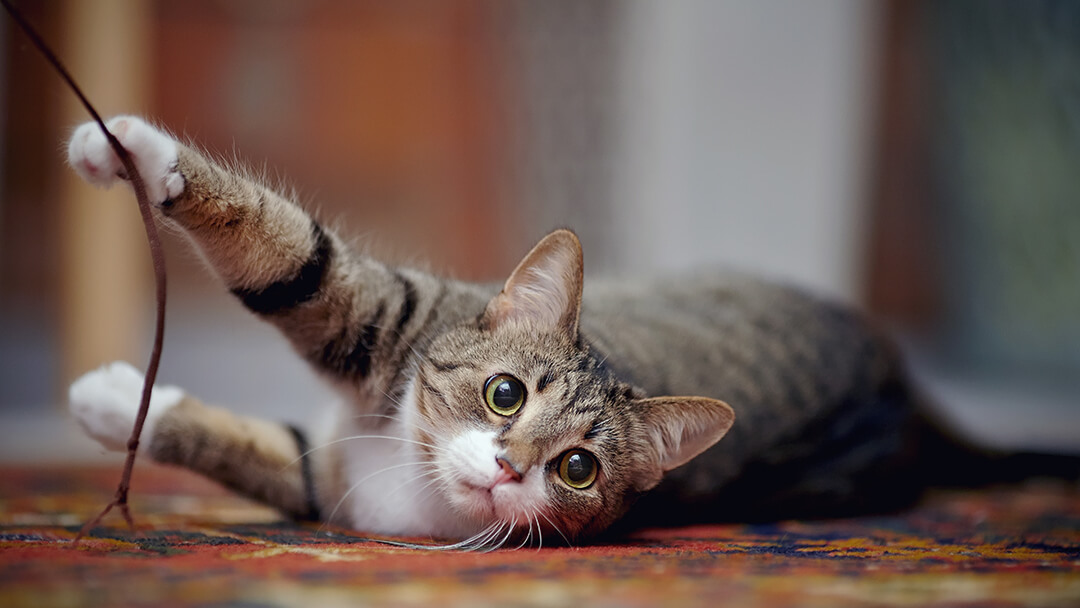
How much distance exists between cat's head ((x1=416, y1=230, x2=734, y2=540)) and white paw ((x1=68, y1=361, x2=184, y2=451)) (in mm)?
371

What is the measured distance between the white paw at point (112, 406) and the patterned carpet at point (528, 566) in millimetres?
111

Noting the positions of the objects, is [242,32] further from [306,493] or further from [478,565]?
[478,565]

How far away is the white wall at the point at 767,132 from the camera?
306 cm

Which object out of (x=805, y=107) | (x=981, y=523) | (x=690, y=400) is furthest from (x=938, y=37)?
(x=690, y=400)

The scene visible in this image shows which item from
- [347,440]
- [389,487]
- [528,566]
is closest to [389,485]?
[389,487]

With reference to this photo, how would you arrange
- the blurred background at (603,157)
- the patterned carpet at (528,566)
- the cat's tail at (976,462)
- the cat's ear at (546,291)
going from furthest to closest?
the blurred background at (603,157)
the cat's tail at (976,462)
the cat's ear at (546,291)
the patterned carpet at (528,566)

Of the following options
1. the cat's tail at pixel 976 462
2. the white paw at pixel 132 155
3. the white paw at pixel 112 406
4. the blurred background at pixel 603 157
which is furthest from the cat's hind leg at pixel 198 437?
the cat's tail at pixel 976 462

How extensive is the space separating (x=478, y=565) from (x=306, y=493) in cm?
47

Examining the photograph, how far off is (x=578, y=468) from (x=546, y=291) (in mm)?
241

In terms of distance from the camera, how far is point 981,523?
1399 mm

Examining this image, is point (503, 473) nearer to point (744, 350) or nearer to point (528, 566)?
point (528, 566)

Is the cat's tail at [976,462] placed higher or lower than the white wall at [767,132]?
lower

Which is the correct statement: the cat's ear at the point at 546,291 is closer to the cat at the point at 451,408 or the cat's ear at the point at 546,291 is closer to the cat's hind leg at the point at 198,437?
the cat at the point at 451,408

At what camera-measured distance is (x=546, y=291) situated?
1.20m
